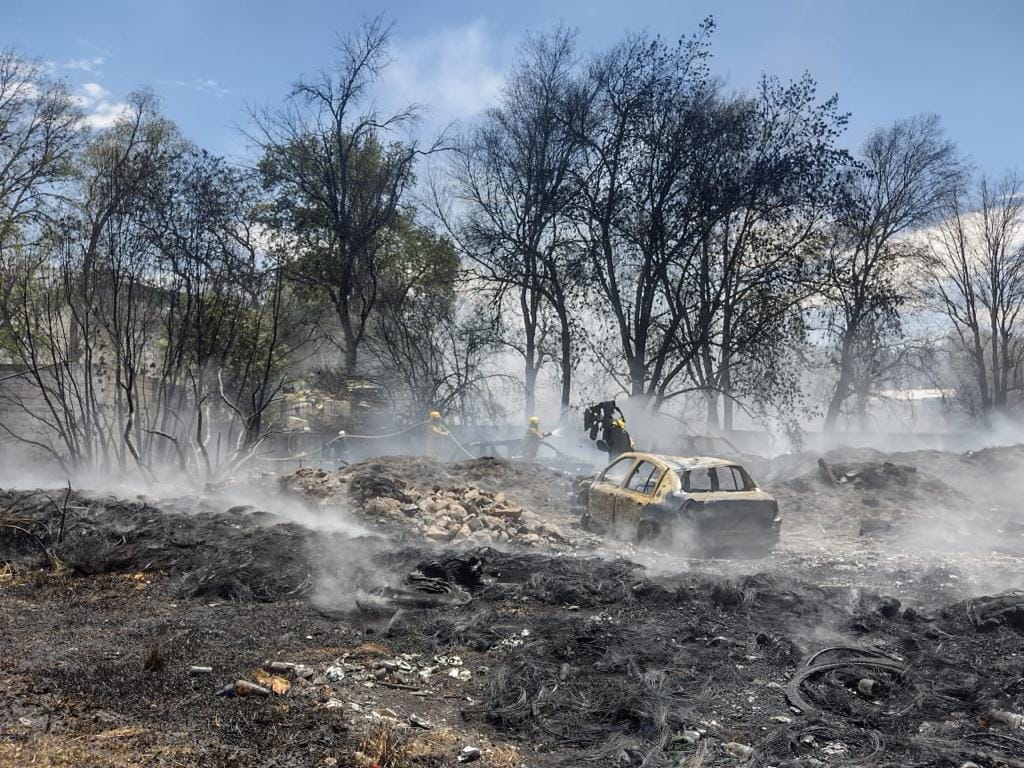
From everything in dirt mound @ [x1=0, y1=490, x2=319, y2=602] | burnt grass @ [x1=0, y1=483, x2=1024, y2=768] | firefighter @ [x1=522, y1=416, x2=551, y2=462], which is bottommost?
burnt grass @ [x1=0, y1=483, x2=1024, y2=768]

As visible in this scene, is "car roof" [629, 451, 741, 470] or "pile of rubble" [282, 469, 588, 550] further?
"pile of rubble" [282, 469, 588, 550]

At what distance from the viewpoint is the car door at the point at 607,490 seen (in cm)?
1367

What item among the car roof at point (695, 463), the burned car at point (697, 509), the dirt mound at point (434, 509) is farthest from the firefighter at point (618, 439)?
the car roof at point (695, 463)

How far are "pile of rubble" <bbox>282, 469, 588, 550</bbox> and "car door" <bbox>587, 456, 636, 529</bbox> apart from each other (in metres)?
0.45

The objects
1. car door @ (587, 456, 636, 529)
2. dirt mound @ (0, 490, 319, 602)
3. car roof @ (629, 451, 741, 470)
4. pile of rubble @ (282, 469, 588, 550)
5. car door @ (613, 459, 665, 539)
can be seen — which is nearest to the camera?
dirt mound @ (0, 490, 319, 602)

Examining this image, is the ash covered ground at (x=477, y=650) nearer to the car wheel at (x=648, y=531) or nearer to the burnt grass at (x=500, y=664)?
the burnt grass at (x=500, y=664)

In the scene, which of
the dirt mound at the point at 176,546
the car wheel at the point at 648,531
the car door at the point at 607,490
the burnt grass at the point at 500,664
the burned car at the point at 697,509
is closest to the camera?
the burnt grass at the point at 500,664

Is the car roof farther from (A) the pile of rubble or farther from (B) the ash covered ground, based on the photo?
(A) the pile of rubble

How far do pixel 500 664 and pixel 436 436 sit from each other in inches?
714

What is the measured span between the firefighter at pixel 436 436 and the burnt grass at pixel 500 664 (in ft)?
40.0

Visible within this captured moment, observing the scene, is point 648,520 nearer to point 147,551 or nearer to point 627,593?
point 627,593

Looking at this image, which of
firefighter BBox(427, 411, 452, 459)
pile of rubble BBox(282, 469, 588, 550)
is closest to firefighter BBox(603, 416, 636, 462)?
pile of rubble BBox(282, 469, 588, 550)

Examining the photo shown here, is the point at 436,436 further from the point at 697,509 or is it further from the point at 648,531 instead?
the point at 697,509

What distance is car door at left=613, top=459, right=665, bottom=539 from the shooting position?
41.5ft
